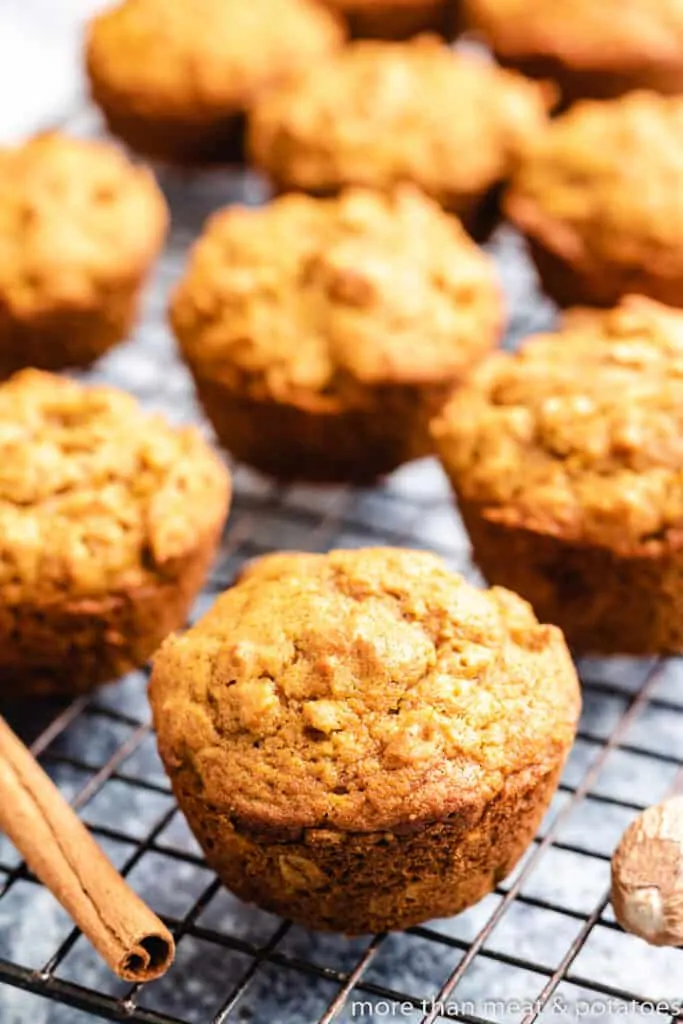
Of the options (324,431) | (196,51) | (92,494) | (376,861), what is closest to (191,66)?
(196,51)

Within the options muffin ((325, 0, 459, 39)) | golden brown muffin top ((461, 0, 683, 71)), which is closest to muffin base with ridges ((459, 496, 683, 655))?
golden brown muffin top ((461, 0, 683, 71))

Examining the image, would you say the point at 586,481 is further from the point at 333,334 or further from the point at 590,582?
the point at 333,334

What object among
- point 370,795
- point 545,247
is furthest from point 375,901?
point 545,247

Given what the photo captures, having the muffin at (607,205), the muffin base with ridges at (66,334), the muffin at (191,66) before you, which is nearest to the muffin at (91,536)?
the muffin base with ridges at (66,334)

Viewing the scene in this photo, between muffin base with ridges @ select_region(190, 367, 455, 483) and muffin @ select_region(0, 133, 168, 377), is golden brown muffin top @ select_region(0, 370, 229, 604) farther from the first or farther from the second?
muffin @ select_region(0, 133, 168, 377)

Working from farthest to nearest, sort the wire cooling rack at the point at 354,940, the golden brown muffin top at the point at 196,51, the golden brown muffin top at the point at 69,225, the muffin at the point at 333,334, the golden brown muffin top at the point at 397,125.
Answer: the golden brown muffin top at the point at 196,51
the golden brown muffin top at the point at 397,125
the golden brown muffin top at the point at 69,225
the muffin at the point at 333,334
the wire cooling rack at the point at 354,940

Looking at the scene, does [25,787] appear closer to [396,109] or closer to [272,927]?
[272,927]

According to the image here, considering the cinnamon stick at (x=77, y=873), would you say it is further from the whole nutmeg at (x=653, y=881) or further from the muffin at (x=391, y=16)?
the muffin at (x=391, y=16)
